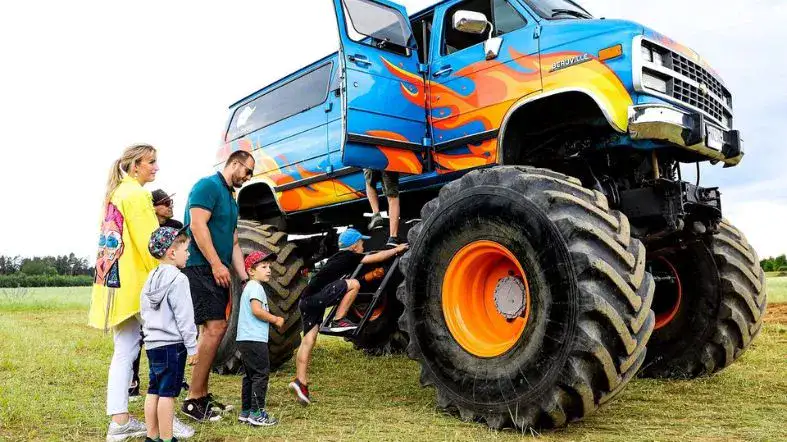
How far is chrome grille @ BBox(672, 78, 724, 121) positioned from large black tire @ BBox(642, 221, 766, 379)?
1.10 meters

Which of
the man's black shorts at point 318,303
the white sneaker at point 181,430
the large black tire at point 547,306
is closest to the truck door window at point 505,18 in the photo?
the large black tire at point 547,306

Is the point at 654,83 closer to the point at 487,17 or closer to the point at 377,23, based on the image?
the point at 487,17

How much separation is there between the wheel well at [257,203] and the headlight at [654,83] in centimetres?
507

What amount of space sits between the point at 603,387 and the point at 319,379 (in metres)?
3.34

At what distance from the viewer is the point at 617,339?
3682mm

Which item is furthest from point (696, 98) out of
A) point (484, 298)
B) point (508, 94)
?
point (484, 298)

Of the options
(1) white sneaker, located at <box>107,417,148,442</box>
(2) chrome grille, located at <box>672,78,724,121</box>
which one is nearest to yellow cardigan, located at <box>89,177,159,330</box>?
(1) white sneaker, located at <box>107,417,148,442</box>

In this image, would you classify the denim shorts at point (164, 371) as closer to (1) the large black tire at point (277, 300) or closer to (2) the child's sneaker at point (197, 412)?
(2) the child's sneaker at point (197, 412)

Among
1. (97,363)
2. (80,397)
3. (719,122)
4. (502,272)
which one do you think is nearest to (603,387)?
(502,272)

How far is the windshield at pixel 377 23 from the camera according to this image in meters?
5.66

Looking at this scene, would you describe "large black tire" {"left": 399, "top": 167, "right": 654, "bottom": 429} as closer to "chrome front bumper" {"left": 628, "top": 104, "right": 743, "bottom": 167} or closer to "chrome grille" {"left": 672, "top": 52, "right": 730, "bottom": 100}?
"chrome front bumper" {"left": 628, "top": 104, "right": 743, "bottom": 167}

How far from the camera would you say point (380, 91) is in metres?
5.62

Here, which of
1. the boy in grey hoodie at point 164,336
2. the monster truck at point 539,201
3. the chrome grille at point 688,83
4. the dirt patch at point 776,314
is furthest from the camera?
the dirt patch at point 776,314

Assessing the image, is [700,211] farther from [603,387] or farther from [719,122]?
[603,387]
